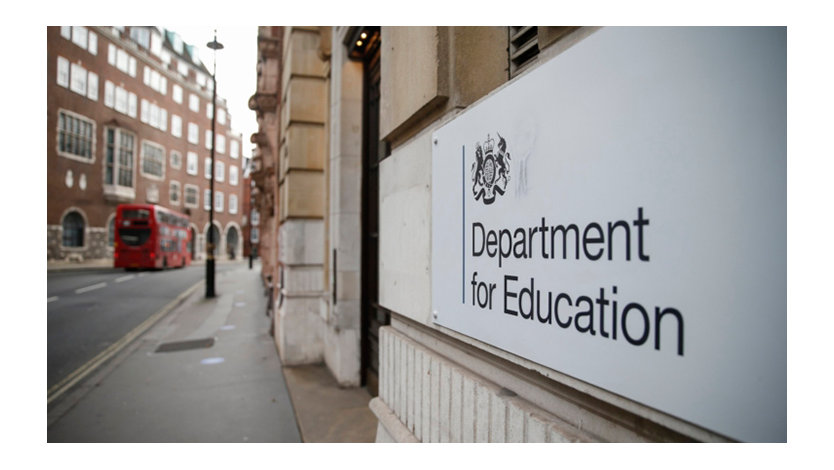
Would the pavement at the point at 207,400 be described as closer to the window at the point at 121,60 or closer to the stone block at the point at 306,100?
the stone block at the point at 306,100

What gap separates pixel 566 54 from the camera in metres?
1.22

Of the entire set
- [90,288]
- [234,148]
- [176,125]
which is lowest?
[90,288]

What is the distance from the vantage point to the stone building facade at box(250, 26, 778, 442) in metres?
1.31

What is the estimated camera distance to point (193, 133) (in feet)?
157

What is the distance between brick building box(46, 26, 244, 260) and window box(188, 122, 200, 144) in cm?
11

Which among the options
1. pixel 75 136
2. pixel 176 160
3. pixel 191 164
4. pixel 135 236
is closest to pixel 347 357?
pixel 135 236

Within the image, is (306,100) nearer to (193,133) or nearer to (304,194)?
(304,194)

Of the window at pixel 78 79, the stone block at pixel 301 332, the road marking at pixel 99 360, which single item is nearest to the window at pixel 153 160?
the window at pixel 78 79

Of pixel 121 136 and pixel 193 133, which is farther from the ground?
A: pixel 193 133

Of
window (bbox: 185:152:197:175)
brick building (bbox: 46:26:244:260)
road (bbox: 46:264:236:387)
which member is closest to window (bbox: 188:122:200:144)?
brick building (bbox: 46:26:244:260)

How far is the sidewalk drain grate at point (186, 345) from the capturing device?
25.5 feet

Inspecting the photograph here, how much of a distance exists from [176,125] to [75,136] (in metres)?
12.8

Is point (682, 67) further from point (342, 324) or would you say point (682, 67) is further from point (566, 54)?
point (342, 324)

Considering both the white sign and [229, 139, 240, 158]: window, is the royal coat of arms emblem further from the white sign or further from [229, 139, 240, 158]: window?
[229, 139, 240, 158]: window
